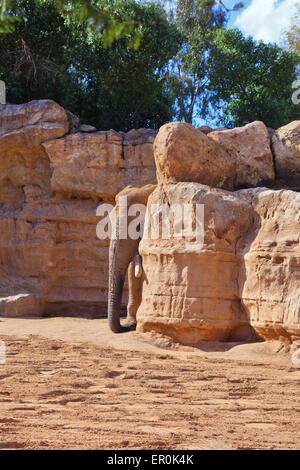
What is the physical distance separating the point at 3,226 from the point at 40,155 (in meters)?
2.15

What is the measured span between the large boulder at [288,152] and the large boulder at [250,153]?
0.15m

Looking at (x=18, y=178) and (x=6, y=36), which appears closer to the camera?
(x=18, y=178)

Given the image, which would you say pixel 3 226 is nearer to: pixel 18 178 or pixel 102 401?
pixel 18 178

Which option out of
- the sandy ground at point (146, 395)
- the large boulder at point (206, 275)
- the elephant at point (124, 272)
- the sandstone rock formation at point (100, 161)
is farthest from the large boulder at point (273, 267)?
the sandstone rock formation at point (100, 161)

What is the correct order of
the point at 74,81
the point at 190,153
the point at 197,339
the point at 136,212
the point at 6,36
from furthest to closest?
the point at 74,81 → the point at 6,36 → the point at 136,212 → the point at 190,153 → the point at 197,339

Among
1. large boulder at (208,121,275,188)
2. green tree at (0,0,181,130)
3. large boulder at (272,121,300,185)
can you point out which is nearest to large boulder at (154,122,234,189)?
large boulder at (208,121,275,188)

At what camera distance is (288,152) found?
883 centimetres

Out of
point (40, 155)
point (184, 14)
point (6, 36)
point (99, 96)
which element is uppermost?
point (184, 14)

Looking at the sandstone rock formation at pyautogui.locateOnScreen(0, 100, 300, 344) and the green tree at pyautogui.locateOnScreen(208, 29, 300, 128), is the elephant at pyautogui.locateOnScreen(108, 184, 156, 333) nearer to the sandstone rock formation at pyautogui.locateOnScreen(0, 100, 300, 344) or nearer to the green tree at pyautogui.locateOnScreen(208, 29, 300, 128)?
the sandstone rock formation at pyautogui.locateOnScreen(0, 100, 300, 344)

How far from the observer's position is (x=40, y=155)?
14266mm

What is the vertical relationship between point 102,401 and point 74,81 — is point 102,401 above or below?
below

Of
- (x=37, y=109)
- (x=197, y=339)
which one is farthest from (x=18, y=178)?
(x=197, y=339)

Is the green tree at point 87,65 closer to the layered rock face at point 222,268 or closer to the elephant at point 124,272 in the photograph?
the elephant at point 124,272

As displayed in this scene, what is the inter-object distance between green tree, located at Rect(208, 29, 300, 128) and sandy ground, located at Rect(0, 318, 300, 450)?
11.2 metres
